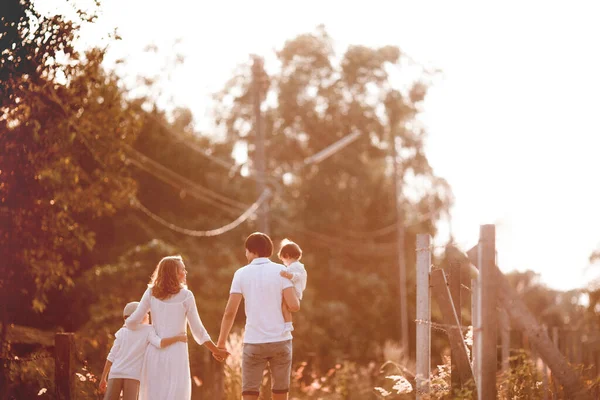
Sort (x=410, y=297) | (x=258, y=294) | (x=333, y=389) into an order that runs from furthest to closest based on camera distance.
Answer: (x=410, y=297) → (x=333, y=389) → (x=258, y=294)

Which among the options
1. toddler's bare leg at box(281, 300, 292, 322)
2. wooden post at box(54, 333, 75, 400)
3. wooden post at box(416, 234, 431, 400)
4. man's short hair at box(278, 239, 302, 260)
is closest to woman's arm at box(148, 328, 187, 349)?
toddler's bare leg at box(281, 300, 292, 322)

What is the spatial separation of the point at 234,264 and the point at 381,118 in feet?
48.5

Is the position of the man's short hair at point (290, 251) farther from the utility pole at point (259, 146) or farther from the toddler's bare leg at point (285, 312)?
the utility pole at point (259, 146)

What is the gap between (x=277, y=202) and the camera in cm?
3722

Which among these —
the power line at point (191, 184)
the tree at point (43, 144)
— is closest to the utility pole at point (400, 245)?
the power line at point (191, 184)

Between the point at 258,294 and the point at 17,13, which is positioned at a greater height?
the point at 17,13

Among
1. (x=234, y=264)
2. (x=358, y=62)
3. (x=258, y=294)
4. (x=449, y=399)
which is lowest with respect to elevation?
(x=449, y=399)

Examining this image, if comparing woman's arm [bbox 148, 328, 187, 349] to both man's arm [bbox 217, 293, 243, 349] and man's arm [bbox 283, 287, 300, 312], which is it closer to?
man's arm [bbox 217, 293, 243, 349]

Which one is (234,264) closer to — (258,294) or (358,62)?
(358,62)

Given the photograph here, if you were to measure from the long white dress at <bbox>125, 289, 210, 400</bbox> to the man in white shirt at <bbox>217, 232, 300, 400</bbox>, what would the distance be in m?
0.42

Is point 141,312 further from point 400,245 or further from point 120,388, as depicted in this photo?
point 400,245

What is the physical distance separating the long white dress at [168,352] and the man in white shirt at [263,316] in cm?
42

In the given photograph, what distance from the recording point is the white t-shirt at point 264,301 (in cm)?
841

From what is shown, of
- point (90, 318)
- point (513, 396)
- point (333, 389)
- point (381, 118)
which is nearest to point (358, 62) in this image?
point (381, 118)
